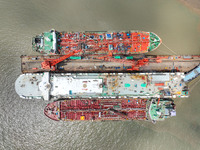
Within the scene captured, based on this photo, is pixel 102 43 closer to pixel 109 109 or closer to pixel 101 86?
pixel 101 86

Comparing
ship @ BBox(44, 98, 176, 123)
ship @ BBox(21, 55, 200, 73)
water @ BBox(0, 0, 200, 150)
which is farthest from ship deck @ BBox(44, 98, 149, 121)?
ship @ BBox(21, 55, 200, 73)

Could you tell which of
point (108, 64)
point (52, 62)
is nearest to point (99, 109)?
point (108, 64)

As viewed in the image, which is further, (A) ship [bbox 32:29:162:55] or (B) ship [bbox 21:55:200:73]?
(B) ship [bbox 21:55:200:73]

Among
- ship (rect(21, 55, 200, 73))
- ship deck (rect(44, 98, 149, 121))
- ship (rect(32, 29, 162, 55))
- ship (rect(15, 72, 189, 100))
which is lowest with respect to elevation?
ship deck (rect(44, 98, 149, 121))

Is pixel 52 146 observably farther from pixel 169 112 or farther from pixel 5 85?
pixel 169 112

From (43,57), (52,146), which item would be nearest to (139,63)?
(43,57)

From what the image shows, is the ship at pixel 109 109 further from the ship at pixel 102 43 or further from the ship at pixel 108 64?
the ship at pixel 102 43

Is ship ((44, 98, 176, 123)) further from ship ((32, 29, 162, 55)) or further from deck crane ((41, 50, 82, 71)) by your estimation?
ship ((32, 29, 162, 55))
